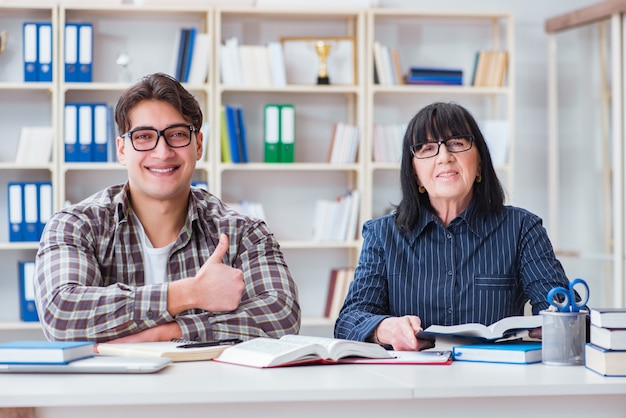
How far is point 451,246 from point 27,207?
2.58m

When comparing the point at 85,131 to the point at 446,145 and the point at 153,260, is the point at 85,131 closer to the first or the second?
the point at 153,260

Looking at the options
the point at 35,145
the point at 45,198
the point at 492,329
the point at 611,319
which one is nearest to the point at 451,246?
the point at 492,329

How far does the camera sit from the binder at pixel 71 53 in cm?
425

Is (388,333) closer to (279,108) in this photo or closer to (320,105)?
(279,108)

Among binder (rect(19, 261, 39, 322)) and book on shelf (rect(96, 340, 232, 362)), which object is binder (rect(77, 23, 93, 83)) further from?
book on shelf (rect(96, 340, 232, 362))

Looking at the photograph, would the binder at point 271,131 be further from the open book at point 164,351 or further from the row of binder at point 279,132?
the open book at point 164,351

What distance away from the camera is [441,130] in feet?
7.71

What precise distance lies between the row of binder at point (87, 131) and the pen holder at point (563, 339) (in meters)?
2.96

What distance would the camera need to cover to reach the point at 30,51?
423 centimetres

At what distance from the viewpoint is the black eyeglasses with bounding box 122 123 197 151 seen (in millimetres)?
2264

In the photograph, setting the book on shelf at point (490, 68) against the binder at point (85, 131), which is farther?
the book on shelf at point (490, 68)

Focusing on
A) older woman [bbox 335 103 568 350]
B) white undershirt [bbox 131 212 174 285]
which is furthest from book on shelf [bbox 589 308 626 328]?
white undershirt [bbox 131 212 174 285]

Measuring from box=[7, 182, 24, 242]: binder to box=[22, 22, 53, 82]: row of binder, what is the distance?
53 centimetres

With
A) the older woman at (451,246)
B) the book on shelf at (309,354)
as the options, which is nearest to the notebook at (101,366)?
the book on shelf at (309,354)
